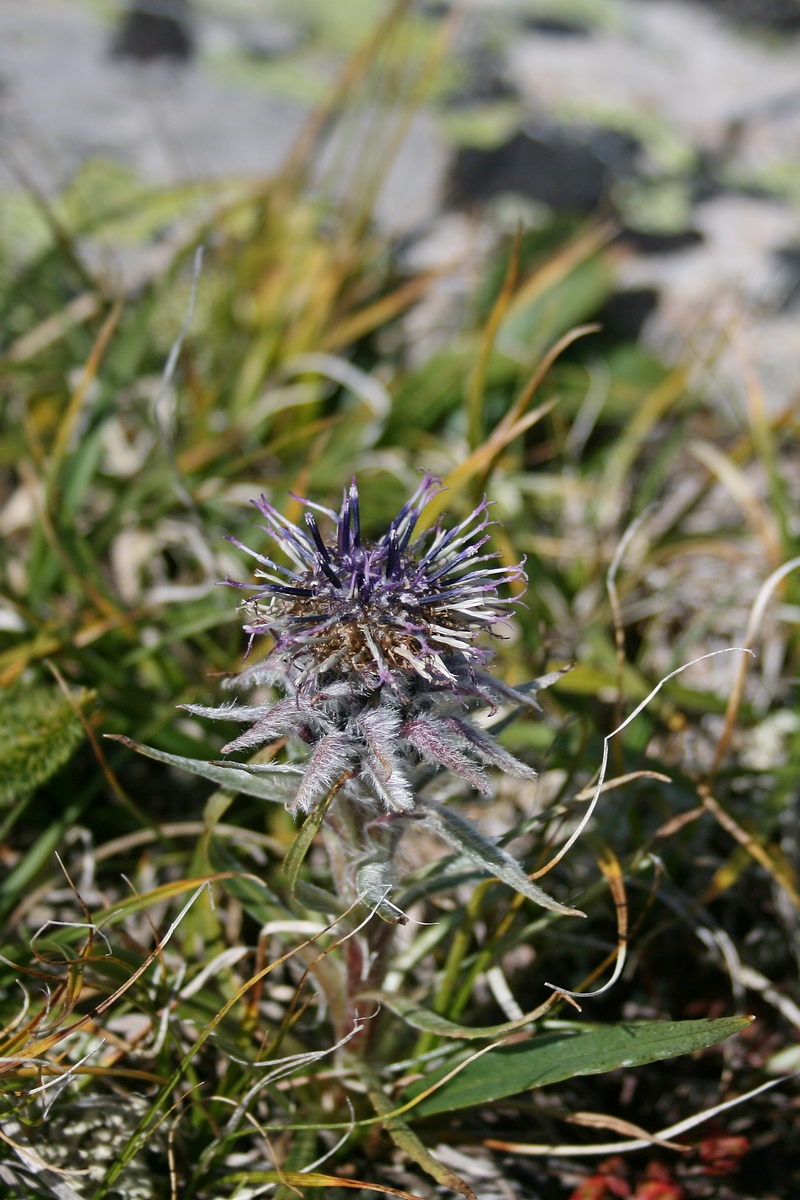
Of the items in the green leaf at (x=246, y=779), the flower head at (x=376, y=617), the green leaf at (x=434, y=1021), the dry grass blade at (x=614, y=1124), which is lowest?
the dry grass blade at (x=614, y=1124)

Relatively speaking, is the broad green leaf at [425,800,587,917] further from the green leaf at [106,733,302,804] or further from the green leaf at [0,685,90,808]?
the green leaf at [0,685,90,808]

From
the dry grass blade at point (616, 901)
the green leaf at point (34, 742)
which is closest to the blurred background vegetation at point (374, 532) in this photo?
the green leaf at point (34, 742)

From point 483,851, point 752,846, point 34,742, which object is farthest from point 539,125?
point 483,851

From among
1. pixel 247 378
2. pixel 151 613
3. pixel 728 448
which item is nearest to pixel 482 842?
pixel 151 613

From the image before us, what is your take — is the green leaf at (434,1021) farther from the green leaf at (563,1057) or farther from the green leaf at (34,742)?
the green leaf at (34,742)

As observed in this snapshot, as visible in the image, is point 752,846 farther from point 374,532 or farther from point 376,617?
point 374,532
